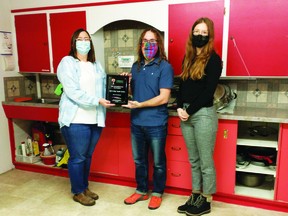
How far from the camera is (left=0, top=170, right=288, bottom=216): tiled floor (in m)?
2.24

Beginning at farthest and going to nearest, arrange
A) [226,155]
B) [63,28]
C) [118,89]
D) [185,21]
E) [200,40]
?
[63,28] → [185,21] → [226,155] → [118,89] → [200,40]

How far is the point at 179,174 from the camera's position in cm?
245

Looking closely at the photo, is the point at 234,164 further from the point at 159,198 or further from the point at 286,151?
the point at 159,198

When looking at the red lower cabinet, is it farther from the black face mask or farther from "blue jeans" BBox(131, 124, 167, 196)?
the black face mask

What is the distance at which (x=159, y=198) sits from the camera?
2.33 m

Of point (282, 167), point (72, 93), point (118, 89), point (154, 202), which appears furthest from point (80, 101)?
point (282, 167)

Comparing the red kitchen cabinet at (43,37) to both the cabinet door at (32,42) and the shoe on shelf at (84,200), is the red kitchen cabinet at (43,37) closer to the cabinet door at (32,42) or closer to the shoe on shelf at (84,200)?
the cabinet door at (32,42)

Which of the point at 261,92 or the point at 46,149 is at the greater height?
the point at 261,92

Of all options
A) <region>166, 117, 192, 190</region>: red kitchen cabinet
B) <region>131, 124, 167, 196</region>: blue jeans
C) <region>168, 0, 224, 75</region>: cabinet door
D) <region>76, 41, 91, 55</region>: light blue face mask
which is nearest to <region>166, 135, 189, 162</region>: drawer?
<region>166, 117, 192, 190</region>: red kitchen cabinet

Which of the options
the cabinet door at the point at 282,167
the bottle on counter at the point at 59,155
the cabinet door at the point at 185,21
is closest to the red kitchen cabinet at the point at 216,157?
the cabinet door at the point at 282,167

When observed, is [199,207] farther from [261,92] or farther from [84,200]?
[261,92]

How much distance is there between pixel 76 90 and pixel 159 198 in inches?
43.5

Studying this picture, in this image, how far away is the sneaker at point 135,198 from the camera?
2361mm

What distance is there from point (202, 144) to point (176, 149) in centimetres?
43
